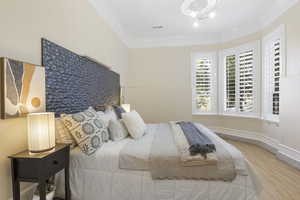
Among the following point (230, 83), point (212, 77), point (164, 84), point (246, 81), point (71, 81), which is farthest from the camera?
point (164, 84)

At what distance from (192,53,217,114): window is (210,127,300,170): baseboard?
699 mm

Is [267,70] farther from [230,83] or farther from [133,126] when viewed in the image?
[133,126]

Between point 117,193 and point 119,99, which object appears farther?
point 119,99

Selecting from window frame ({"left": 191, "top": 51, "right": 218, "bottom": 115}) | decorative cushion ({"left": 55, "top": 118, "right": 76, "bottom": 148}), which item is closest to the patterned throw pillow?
decorative cushion ({"left": 55, "top": 118, "right": 76, "bottom": 148})

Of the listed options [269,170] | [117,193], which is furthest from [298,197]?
[117,193]

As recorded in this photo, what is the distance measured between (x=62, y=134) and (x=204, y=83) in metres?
Answer: 4.10

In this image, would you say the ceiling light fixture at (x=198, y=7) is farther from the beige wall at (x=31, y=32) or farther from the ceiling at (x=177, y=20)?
the beige wall at (x=31, y=32)

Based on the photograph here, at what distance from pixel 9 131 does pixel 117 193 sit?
1.06m

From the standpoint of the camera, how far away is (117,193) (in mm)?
1541

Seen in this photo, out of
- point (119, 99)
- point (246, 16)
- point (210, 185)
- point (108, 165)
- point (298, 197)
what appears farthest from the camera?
point (119, 99)

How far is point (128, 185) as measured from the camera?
1541 mm

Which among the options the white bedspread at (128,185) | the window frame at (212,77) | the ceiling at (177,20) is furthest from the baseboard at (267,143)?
the ceiling at (177,20)

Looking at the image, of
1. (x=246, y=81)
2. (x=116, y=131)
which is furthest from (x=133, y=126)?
(x=246, y=81)

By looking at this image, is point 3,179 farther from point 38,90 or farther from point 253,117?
point 253,117
